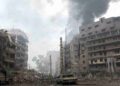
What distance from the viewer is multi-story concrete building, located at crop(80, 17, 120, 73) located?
95750 mm

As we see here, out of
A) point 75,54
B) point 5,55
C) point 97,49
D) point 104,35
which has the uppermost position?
point 104,35

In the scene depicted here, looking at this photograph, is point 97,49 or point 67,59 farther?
point 67,59

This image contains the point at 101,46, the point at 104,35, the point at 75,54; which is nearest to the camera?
the point at 101,46

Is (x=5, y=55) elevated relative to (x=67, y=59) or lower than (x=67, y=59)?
lower

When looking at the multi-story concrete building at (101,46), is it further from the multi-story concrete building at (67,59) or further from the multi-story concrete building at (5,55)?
the multi-story concrete building at (5,55)

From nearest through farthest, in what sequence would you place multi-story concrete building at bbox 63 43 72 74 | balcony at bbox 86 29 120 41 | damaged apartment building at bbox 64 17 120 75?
damaged apartment building at bbox 64 17 120 75, balcony at bbox 86 29 120 41, multi-story concrete building at bbox 63 43 72 74

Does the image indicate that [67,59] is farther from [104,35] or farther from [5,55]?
[5,55]

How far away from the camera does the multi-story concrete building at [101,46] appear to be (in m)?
95.8

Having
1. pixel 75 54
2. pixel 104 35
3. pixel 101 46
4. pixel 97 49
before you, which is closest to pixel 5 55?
pixel 97 49

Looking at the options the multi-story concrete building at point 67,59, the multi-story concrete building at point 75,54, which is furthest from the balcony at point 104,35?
the multi-story concrete building at point 67,59

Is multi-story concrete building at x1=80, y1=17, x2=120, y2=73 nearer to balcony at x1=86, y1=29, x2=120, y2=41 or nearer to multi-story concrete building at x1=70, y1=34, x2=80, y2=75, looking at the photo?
balcony at x1=86, y1=29, x2=120, y2=41

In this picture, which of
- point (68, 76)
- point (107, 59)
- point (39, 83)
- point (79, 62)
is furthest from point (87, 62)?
point (39, 83)

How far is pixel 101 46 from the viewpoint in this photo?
103500mm

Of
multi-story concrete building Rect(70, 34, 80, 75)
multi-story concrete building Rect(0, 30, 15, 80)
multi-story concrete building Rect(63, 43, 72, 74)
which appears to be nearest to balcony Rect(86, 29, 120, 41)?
multi-story concrete building Rect(70, 34, 80, 75)
